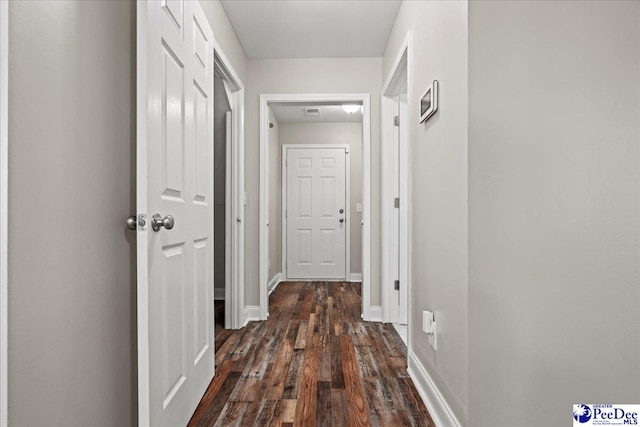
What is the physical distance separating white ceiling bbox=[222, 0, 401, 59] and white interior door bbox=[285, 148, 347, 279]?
87.9 inches

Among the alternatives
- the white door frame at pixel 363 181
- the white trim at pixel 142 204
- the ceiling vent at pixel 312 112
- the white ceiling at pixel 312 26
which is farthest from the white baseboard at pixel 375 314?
the ceiling vent at pixel 312 112

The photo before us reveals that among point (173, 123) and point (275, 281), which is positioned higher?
point (173, 123)

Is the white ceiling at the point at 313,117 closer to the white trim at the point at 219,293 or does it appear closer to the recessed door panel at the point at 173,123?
the white trim at the point at 219,293

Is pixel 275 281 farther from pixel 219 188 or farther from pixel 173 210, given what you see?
pixel 173 210

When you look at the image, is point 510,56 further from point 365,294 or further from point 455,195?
point 365,294

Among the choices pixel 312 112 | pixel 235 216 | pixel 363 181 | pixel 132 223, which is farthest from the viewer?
pixel 312 112

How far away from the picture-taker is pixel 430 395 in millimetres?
1808

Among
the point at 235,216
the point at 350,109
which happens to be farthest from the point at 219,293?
the point at 350,109

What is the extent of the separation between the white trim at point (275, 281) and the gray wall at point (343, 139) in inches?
41.6

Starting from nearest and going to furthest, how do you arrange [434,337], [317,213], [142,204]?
[142,204] < [434,337] < [317,213]

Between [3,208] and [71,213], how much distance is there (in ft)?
0.86

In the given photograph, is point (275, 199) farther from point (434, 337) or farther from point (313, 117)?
point (434, 337)

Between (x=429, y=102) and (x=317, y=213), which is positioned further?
(x=317, y=213)

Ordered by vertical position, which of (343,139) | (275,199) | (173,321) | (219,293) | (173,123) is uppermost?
(343,139)
